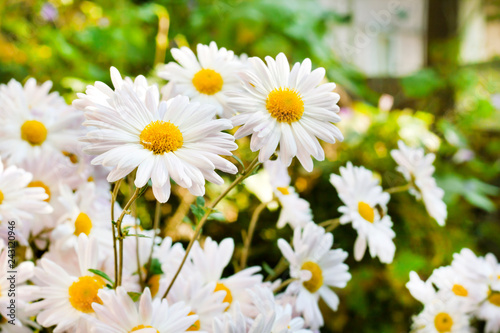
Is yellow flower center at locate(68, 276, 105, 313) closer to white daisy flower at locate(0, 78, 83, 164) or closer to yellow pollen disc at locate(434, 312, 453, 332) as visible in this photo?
white daisy flower at locate(0, 78, 83, 164)

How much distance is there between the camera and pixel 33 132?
0.38 metres

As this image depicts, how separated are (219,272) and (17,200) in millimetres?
160

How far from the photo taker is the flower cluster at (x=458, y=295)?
370mm

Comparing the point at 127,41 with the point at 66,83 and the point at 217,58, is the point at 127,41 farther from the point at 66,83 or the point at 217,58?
the point at 217,58

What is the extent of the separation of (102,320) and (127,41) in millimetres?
1006

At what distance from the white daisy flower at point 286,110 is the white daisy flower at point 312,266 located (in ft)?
0.32

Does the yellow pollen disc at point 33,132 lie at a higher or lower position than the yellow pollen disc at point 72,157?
higher

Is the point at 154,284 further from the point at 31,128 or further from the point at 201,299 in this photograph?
the point at 31,128

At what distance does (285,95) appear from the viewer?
0.89ft

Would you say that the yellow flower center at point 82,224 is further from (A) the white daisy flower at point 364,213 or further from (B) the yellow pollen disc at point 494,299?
(B) the yellow pollen disc at point 494,299

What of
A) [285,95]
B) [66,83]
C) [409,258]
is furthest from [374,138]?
[285,95]

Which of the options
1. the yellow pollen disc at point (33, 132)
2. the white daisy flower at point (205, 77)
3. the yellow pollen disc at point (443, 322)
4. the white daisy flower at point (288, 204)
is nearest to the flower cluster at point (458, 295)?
the yellow pollen disc at point (443, 322)

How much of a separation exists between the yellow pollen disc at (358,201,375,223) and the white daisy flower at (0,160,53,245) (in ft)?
0.79

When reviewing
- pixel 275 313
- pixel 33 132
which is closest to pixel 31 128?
pixel 33 132
